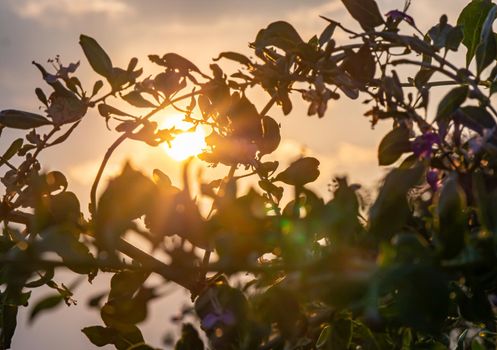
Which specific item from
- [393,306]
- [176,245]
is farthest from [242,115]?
[176,245]

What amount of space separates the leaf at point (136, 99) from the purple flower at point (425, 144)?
497 millimetres

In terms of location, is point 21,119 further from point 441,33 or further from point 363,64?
point 441,33

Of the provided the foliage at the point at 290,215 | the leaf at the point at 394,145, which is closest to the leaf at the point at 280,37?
the foliage at the point at 290,215

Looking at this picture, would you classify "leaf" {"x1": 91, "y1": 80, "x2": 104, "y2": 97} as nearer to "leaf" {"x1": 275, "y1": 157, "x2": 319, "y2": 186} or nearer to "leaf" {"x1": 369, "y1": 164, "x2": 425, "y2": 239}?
"leaf" {"x1": 275, "y1": 157, "x2": 319, "y2": 186}

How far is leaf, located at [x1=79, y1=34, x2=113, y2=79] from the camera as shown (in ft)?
4.43

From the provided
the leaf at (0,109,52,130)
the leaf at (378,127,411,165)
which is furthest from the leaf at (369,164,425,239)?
the leaf at (0,109,52,130)

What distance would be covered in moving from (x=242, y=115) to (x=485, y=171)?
1.49 feet

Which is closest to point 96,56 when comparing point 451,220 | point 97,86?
point 97,86

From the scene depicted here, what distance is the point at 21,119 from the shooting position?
4.75 ft

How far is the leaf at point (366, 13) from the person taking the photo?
1373 mm

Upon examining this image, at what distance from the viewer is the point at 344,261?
69 cm

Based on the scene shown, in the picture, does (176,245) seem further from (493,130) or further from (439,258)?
(493,130)

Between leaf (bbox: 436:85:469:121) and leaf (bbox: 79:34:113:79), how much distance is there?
598mm

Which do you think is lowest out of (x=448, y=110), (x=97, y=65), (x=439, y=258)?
(x=439, y=258)
